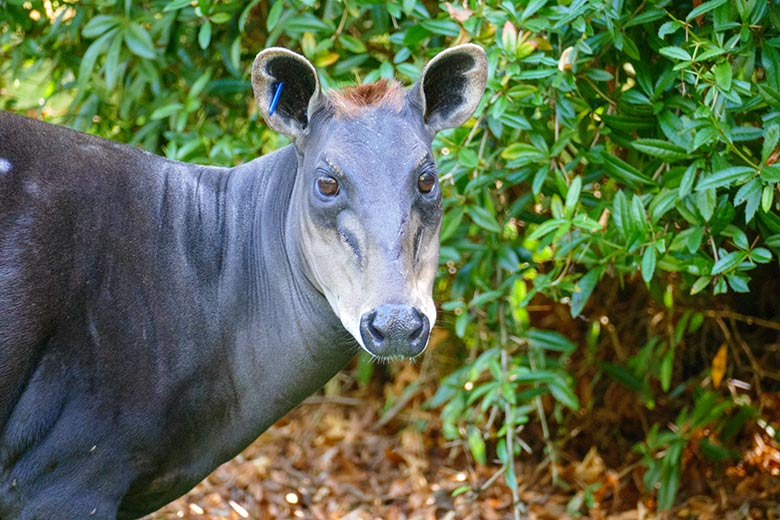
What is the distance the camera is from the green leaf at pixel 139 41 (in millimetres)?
6227

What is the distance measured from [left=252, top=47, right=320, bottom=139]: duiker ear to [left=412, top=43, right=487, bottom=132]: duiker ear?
0.48 m

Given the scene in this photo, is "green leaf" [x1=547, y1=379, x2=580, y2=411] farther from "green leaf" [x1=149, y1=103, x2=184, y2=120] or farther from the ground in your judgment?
"green leaf" [x1=149, y1=103, x2=184, y2=120]

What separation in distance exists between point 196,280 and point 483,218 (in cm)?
188

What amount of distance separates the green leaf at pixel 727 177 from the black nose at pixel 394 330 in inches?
65.0

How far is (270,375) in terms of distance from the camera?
4746mm

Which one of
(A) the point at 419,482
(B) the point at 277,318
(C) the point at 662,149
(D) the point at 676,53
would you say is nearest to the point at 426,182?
(B) the point at 277,318

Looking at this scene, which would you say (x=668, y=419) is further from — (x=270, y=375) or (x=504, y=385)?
(x=270, y=375)

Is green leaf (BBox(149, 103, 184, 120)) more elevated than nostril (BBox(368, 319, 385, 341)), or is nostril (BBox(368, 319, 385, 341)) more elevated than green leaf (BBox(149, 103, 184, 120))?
nostril (BBox(368, 319, 385, 341))

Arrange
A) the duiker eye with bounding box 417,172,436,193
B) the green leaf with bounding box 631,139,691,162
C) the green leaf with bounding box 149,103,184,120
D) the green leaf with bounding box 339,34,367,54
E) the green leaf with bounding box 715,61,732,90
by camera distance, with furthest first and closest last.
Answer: the green leaf with bounding box 149,103,184,120
the green leaf with bounding box 339,34,367,54
the green leaf with bounding box 631,139,691,162
the green leaf with bounding box 715,61,732,90
the duiker eye with bounding box 417,172,436,193

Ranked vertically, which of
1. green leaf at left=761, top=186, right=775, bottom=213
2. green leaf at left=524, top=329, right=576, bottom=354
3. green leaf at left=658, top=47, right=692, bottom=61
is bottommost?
green leaf at left=524, top=329, right=576, bottom=354

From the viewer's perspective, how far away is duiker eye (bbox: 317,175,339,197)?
437 cm

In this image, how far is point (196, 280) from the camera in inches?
186

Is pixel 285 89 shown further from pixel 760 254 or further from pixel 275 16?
pixel 760 254

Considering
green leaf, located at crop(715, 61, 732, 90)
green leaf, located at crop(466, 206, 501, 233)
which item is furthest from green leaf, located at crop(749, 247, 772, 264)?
green leaf, located at crop(466, 206, 501, 233)
